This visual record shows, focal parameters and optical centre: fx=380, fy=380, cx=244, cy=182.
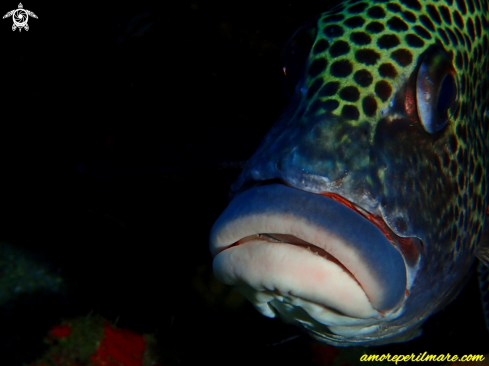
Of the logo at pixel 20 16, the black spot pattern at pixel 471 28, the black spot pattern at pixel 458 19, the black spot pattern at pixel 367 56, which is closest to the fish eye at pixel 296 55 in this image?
the black spot pattern at pixel 367 56

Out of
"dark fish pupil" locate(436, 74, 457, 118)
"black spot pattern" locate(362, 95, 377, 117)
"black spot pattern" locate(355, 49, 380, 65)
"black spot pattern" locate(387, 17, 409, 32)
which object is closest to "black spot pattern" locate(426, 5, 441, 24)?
"black spot pattern" locate(387, 17, 409, 32)

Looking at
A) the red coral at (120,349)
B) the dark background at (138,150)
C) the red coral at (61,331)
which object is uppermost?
the dark background at (138,150)

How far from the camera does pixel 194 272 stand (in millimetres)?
3842

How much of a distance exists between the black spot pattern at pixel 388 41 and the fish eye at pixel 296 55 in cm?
40

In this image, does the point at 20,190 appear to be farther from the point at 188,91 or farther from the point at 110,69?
the point at 188,91

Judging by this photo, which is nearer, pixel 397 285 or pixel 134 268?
pixel 397 285

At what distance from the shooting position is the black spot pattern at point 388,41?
2058 mm

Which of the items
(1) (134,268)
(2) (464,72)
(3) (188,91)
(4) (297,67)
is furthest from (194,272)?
(2) (464,72)

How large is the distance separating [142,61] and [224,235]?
8.77 ft

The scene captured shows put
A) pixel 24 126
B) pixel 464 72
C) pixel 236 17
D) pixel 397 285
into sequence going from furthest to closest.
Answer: pixel 24 126
pixel 236 17
pixel 464 72
pixel 397 285

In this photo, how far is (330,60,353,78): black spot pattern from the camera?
2016mm

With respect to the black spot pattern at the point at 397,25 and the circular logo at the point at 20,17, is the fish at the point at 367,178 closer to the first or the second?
the black spot pattern at the point at 397,25

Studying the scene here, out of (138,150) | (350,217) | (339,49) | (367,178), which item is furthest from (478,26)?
(138,150)

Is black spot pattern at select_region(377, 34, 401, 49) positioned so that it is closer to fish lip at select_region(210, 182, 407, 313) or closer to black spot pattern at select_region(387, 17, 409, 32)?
black spot pattern at select_region(387, 17, 409, 32)
